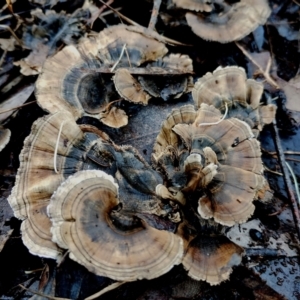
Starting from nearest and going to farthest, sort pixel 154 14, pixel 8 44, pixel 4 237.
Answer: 1. pixel 4 237
2. pixel 8 44
3. pixel 154 14

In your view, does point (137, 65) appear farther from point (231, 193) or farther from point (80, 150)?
point (231, 193)

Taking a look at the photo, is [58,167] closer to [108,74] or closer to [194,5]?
[108,74]

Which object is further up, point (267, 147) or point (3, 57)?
point (3, 57)

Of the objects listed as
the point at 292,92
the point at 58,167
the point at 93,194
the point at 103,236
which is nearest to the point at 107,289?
the point at 103,236

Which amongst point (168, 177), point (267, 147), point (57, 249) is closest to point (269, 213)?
point (267, 147)

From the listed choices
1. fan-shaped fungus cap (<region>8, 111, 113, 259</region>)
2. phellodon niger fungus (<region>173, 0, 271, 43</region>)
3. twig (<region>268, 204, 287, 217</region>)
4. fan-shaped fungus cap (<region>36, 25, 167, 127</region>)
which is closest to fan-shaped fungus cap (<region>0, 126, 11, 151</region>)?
fan-shaped fungus cap (<region>36, 25, 167, 127</region>)

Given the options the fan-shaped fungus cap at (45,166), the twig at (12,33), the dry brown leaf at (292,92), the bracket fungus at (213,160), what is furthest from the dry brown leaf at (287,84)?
the twig at (12,33)

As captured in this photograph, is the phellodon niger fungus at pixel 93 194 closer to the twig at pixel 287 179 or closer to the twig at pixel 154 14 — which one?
the twig at pixel 287 179
